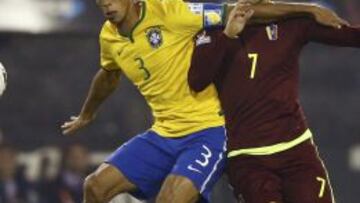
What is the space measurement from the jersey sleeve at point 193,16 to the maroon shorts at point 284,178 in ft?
2.47

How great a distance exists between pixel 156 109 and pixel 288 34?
0.92m

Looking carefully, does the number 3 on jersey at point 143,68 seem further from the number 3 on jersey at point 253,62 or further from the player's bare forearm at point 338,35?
the player's bare forearm at point 338,35

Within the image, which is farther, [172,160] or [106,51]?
[106,51]

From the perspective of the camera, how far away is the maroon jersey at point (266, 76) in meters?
6.45

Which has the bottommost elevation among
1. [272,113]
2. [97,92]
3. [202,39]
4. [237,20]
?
[97,92]

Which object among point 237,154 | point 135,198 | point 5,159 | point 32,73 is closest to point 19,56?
point 32,73

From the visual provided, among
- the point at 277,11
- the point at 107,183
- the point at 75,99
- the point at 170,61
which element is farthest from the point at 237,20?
the point at 75,99

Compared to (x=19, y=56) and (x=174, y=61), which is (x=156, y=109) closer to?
(x=174, y=61)

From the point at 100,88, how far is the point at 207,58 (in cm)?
100

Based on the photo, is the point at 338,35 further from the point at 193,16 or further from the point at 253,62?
the point at 193,16

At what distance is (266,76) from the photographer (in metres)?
6.46

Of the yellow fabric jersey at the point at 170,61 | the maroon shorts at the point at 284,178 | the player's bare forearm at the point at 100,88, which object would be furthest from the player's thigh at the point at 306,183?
the player's bare forearm at the point at 100,88

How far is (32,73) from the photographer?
11016mm

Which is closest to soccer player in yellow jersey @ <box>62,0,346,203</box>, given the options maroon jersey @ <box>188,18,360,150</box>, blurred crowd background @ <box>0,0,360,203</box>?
maroon jersey @ <box>188,18,360,150</box>
